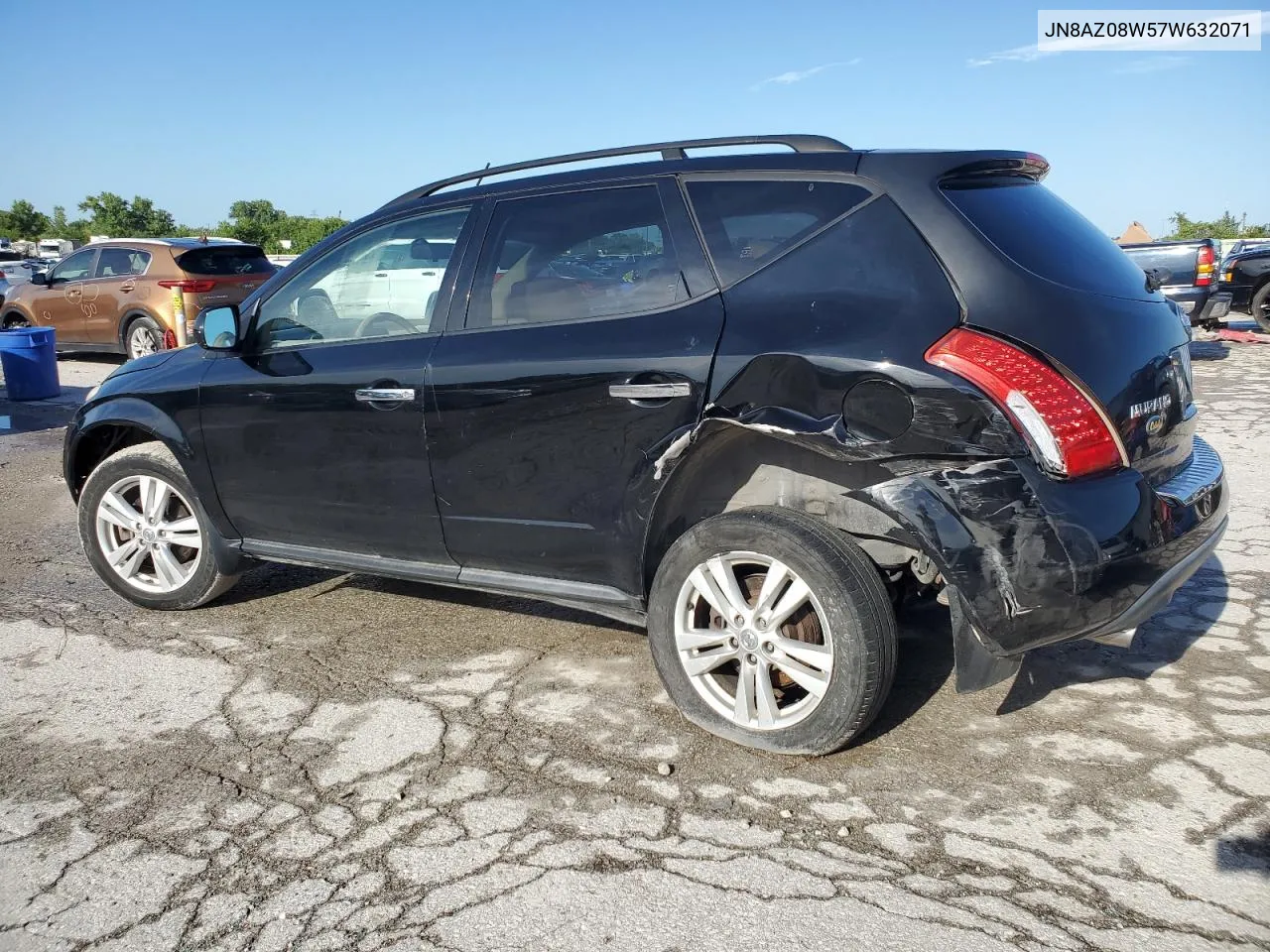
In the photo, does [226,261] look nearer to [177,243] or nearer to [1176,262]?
[177,243]

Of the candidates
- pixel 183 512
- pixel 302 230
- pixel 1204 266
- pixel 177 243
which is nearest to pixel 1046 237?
pixel 183 512

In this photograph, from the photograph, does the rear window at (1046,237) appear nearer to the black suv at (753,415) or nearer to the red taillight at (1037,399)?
the black suv at (753,415)

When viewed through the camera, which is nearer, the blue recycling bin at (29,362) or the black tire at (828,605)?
the black tire at (828,605)

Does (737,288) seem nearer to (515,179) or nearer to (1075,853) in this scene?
(515,179)

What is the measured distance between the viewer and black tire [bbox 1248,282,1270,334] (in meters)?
14.2

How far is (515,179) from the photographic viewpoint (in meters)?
4.11

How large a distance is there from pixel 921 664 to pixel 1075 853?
1279mm

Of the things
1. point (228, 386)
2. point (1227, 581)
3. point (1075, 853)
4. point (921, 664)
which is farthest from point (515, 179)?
point (1227, 581)

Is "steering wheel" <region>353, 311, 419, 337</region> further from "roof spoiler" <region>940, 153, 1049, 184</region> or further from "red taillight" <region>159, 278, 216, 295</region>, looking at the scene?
"red taillight" <region>159, 278, 216, 295</region>

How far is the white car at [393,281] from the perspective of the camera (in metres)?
4.12

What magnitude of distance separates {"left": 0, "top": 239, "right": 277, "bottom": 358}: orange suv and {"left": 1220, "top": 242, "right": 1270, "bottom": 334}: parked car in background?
41.3ft

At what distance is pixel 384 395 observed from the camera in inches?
159

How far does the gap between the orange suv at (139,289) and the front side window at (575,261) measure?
396 inches

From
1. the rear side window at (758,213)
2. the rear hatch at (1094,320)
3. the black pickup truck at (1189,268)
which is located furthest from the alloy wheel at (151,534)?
the black pickup truck at (1189,268)
